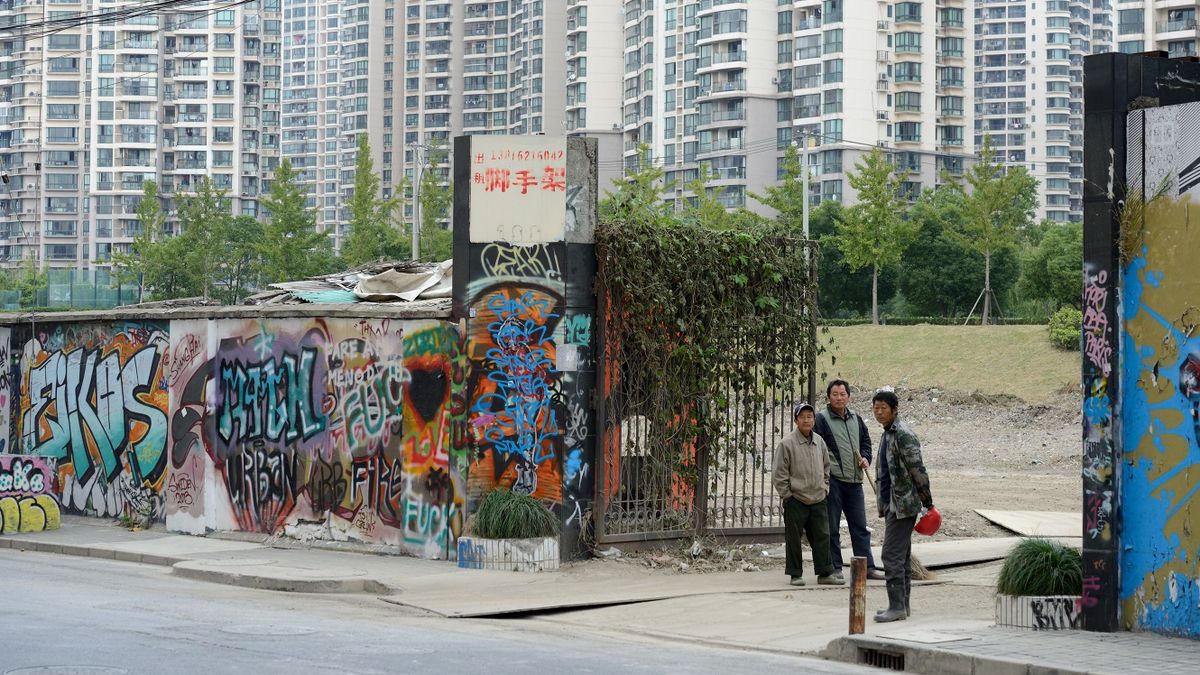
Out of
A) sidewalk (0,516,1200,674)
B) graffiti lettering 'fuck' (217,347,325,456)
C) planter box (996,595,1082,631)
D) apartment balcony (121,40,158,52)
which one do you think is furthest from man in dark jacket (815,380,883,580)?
apartment balcony (121,40,158,52)

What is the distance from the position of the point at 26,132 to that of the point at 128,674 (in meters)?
133

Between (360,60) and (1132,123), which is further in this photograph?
(360,60)

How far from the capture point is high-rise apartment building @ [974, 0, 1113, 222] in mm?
156875

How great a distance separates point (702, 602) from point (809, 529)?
63.0 inches

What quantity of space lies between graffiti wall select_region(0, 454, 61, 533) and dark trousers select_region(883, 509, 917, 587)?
39.3 ft

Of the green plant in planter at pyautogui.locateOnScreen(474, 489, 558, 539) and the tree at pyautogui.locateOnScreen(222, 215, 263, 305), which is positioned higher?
the tree at pyautogui.locateOnScreen(222, 215, 263, 305)

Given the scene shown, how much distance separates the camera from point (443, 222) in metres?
107

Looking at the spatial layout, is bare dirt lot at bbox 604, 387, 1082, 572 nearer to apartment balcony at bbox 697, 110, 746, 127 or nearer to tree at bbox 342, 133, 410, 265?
tree at bbox 342, 133, 410, 265

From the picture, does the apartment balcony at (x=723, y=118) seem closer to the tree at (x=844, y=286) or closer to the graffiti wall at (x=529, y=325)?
the tree at (x=844, y=286)

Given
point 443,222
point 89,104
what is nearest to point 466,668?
point 443,222

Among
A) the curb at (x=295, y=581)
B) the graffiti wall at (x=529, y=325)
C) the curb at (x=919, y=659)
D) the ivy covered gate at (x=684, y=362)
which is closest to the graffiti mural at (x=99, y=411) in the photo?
the curb at (x=295, y=581)

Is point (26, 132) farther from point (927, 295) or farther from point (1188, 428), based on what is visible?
point (1188, 428)

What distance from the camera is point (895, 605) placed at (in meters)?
11.8

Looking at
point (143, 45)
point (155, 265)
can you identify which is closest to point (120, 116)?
point (143, 45)
